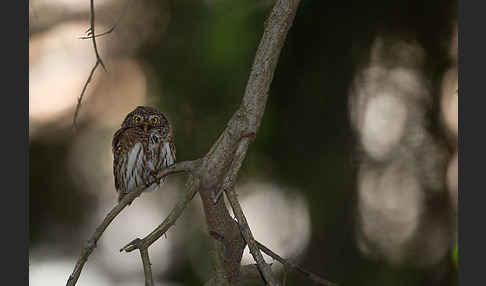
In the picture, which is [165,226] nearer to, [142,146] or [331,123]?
[142,146]

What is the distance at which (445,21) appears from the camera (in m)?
5.43

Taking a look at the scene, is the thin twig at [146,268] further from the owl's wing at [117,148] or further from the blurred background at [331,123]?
the blurred background at [331,123]

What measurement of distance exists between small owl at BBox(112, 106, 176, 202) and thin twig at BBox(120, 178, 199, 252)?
1.90 metres

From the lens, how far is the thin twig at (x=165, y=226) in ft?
6.41

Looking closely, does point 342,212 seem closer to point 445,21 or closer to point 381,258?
point 381,258

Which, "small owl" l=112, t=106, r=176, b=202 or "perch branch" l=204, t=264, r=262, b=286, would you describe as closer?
"perch branch" l=204, t=264, r=262, b=286

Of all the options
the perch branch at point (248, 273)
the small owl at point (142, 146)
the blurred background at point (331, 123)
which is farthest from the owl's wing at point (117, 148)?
the perch branch at point (248, 273)

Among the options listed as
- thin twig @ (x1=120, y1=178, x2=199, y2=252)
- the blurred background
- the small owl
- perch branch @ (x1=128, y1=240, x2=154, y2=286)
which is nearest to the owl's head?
the small owl

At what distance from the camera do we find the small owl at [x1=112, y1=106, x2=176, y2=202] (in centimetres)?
396

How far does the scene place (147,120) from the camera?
13.1 ft

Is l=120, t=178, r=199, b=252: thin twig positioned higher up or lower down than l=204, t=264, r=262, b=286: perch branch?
higher up

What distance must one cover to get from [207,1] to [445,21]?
84.5 inches

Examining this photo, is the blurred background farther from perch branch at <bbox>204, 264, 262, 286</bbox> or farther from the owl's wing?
perch branch at <bbox>204, 264, 262, 286</bbox>

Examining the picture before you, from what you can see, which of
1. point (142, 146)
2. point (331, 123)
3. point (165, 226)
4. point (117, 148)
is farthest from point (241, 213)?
point (331, 123)
